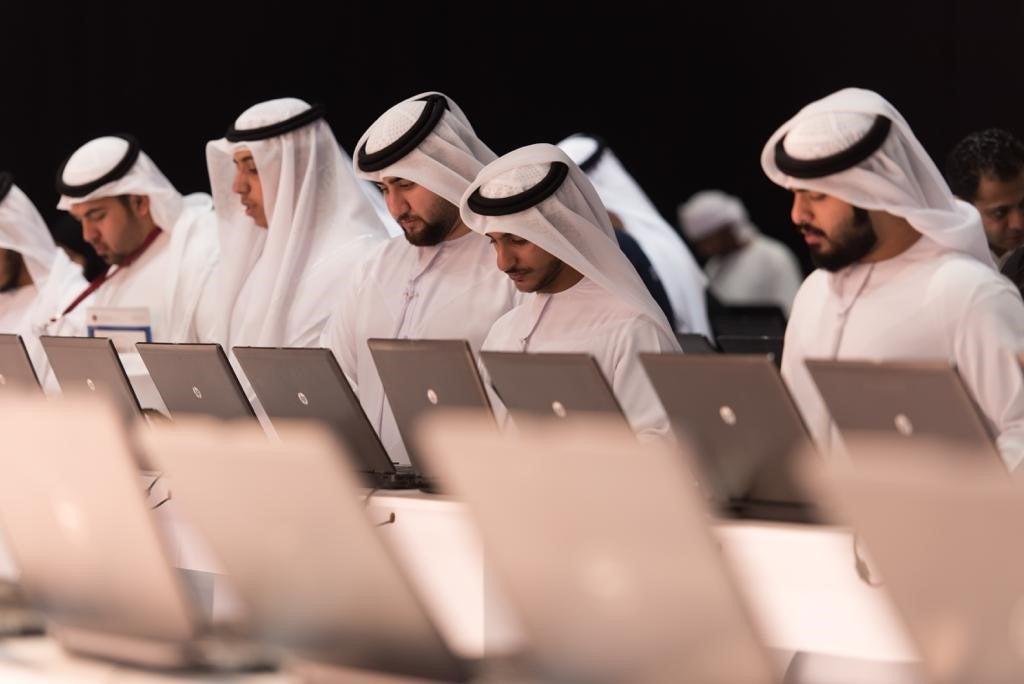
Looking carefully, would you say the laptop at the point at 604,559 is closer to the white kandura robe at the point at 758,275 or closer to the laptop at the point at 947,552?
the laptop at the point at 947,552

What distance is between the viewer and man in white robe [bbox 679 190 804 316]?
32.4 ft

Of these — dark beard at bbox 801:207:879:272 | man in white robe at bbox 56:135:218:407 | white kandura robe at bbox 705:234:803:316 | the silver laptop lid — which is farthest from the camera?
white kandura robe at bbox 705:234:803:316

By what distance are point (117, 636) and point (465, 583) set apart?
67 cm

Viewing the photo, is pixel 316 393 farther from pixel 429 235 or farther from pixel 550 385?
pixel 429 235

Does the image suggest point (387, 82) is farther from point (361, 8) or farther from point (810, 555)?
point (810, 555)

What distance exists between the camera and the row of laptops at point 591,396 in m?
2.68

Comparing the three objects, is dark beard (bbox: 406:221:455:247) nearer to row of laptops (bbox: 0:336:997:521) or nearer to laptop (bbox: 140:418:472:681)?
row of laptops (bbox: 0:336:997:521)

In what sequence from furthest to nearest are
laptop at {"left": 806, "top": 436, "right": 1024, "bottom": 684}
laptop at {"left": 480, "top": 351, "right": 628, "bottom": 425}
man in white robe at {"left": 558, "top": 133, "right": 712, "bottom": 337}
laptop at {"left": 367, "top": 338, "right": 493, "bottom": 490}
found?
man in white robe at {"left": 558, "top": 133, "right": 712, "bottom": 337} → laptop at {"left": 367, "top": 338, "right": 493, "bottom": 490} → laptop at {"left": 480, "top": 351, "right": 628, "bottom": 425} → laptop at {"left": 806, "top": 436, "right": 1024, "bottom": 684}

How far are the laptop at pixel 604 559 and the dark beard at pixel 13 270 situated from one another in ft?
14.8

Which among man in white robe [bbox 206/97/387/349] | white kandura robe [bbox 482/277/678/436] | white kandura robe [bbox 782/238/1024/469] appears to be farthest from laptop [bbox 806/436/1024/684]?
man in white robe [bbox 206/97/387/349]

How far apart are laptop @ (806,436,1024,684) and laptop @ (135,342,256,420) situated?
1865mm

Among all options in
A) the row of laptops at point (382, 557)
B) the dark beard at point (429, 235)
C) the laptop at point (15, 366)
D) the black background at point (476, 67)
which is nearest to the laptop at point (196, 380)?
the laptop at point (15, 366)

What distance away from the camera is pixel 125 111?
9.16 metres

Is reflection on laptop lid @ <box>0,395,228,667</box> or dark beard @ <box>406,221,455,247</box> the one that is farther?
dark beard @ <box>406,221,455,247</box>
